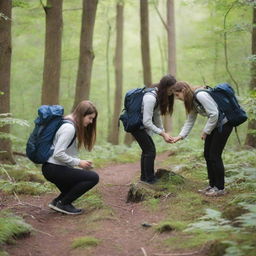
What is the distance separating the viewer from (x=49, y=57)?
35.9ft

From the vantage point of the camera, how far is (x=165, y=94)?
652cm

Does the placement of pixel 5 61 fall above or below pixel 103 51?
below

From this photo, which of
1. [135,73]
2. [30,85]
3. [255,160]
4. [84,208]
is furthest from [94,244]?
[135,73]

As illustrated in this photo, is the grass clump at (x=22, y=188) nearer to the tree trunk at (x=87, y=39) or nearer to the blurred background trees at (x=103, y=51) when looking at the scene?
the blurred background trees at (x=103, y=51)

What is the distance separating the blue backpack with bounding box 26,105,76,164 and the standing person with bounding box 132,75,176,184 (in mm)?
1584

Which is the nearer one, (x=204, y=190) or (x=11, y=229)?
(x=11, y=229)

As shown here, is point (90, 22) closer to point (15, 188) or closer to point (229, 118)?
point (15, 188)

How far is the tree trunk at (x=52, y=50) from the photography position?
10656 mm

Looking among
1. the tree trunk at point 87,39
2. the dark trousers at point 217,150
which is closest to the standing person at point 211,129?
the dark trousers at point 217,150

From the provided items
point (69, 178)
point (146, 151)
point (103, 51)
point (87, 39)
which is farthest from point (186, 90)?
point (103, 51)

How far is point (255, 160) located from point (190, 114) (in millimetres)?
2508

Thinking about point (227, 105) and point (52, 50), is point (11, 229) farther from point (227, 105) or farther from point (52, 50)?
point (52, 50)

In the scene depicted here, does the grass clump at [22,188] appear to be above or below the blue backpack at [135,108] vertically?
below

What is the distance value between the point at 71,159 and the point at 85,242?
4.72 feet
